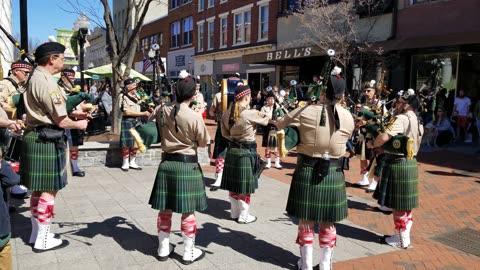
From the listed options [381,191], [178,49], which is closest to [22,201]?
[381,191]

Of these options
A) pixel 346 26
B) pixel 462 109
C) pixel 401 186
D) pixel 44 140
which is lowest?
pixel 401 186

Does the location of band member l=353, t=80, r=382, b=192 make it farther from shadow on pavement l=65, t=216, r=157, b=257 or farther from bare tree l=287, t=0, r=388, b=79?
bare tree l=287, t=0, r=388, b=79

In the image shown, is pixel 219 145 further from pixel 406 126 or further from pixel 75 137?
pixel 406 126

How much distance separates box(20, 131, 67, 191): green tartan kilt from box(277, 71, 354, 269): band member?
237cm

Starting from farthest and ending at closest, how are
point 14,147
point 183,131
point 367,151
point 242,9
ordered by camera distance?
point 242,9, point 367,151, point 14,147, point 183,131

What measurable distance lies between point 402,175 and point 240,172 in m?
1.90

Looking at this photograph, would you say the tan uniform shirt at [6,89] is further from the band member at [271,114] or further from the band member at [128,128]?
the band member at [271,114]

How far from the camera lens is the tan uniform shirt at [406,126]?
453cm

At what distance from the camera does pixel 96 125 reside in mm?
11531

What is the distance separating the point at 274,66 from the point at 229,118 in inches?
691

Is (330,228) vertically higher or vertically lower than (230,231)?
higher

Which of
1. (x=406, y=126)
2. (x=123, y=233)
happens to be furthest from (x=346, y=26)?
(x=123, y=233)

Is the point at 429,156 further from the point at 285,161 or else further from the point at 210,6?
the point at 210,6

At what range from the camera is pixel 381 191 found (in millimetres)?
4863
